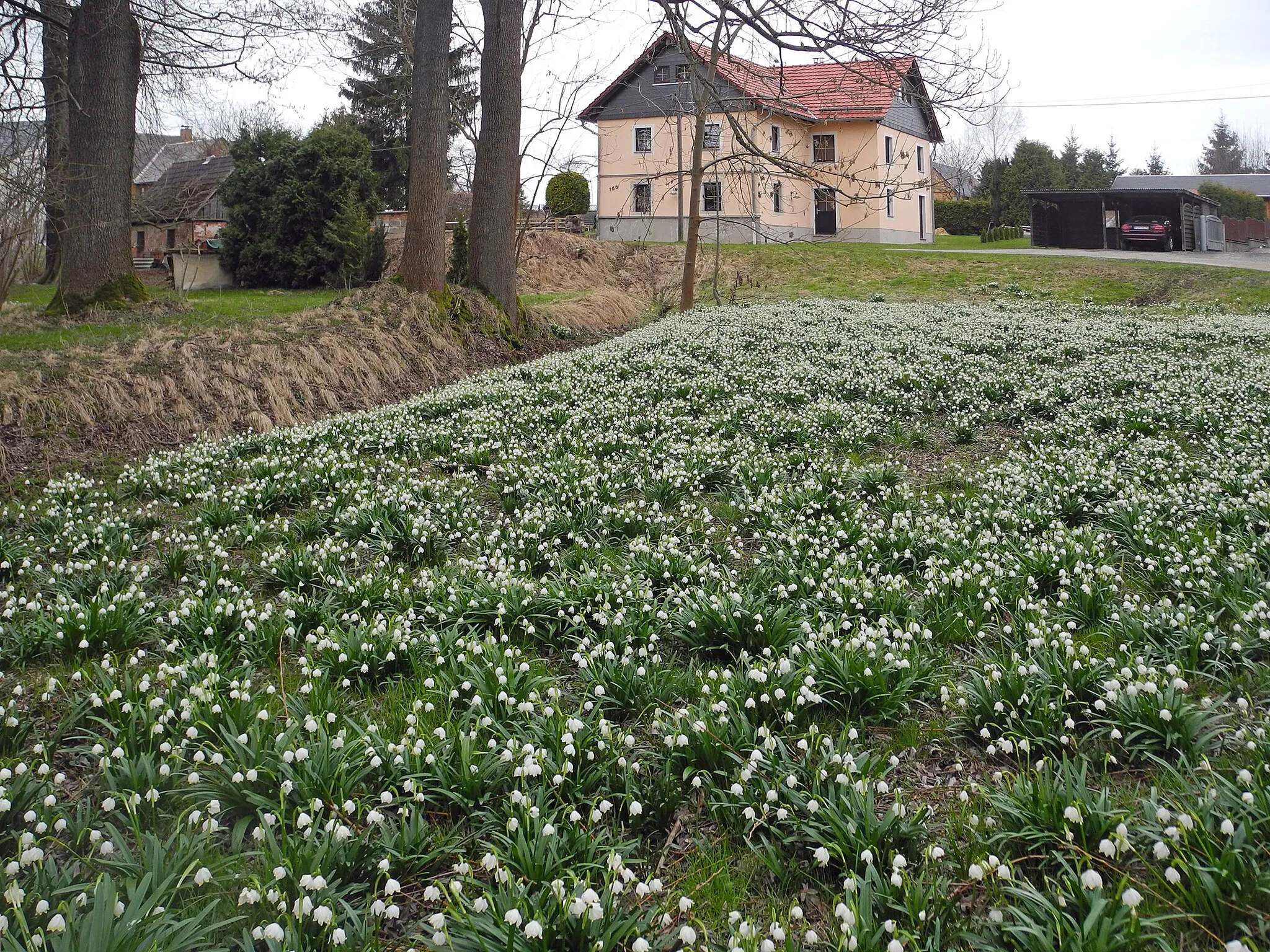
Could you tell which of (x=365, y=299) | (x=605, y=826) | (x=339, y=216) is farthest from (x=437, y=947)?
(x=339, y=216)

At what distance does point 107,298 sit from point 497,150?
7.01 m

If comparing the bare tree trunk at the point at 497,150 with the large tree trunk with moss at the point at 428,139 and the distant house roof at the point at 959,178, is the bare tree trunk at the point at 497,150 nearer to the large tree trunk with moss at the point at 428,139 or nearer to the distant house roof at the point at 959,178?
the large tree trunk with moss at the point at 428,139

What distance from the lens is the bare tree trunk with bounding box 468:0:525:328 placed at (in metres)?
16.0

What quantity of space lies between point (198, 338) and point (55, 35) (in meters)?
11.9

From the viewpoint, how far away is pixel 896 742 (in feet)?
11.8

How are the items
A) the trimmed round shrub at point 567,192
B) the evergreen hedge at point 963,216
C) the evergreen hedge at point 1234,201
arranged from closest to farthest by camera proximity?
the trimmed round shrub at point 567,192
the evergreen hedge at point 1234,201
the evergreen hedge at point 963,216

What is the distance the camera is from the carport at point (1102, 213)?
38719 mm

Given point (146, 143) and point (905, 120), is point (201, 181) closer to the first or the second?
point (146, 143)

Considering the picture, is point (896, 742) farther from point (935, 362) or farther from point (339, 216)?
point (339, 216)

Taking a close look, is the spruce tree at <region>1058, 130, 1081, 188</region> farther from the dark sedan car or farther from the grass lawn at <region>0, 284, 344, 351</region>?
the grass lawn at <region>0, 284, 344, 351</region>

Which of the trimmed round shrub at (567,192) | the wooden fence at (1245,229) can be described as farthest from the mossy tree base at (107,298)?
the wooden fence at (1245,229)

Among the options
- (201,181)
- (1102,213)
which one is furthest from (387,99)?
(1102,213)

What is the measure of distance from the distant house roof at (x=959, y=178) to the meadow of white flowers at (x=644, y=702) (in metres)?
65.1

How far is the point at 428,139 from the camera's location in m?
14.6
